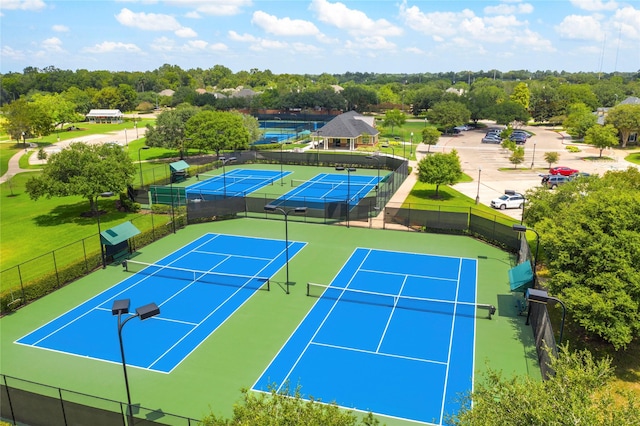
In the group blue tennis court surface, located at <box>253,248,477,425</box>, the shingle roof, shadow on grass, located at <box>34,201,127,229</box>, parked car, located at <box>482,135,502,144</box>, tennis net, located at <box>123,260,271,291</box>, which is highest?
the shingle roof

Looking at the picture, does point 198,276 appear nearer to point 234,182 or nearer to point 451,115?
point 234,182

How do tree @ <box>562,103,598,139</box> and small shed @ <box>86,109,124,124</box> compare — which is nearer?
tree @ <box>562,103,598,139</box>

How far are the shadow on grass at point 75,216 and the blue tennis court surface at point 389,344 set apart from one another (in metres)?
21.2

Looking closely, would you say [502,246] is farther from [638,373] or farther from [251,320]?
[251,320]

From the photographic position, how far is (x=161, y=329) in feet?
71.6

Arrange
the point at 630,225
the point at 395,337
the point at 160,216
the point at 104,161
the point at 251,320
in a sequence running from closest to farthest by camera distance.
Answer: the point at 630,225 < the point at 395,337 < the point at 251,320 < the point at 104,161 < the point at 160,216

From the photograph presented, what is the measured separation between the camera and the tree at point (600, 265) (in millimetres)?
17062

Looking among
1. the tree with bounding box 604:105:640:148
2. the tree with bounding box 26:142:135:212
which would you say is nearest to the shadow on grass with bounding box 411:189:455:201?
A: the tree with bounding box 26:142:135:212

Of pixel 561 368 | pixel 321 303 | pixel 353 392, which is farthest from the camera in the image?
pixel 321 303

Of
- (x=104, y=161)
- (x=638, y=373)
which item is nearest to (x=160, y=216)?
(x=104, y=161)

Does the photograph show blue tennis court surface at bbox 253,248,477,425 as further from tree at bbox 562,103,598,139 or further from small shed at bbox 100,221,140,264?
tree at bbox 562,103,598,139

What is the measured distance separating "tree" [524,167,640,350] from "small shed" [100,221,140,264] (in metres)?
23.4

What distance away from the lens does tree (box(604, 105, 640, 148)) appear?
2795 inches

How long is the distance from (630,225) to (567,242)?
2.44 m
